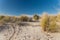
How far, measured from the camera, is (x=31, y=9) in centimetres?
185

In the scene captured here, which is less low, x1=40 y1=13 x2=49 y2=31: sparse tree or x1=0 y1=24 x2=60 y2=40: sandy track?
x1=40 y1=13 x2=49 y2=31: sparse tree

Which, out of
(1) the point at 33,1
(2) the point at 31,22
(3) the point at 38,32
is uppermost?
(1) the point at 33,1

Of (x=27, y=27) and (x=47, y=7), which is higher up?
(x=47, y=7)

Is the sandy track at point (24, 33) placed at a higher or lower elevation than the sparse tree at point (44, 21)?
lower

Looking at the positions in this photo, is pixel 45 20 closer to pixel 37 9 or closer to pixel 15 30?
pixel 37 9

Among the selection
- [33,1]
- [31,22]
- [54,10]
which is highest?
[33,1]

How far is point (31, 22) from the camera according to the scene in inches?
75.4

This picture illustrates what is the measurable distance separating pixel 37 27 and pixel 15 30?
321 mm

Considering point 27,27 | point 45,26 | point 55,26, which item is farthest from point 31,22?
point 55,26

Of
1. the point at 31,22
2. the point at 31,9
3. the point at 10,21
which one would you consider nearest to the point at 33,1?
the point at 31,9

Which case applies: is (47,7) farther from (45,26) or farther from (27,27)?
(27,27)

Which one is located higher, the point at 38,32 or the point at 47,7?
the point at 47,7

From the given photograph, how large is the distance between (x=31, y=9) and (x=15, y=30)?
382 mm

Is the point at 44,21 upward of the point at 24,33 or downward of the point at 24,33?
upward
